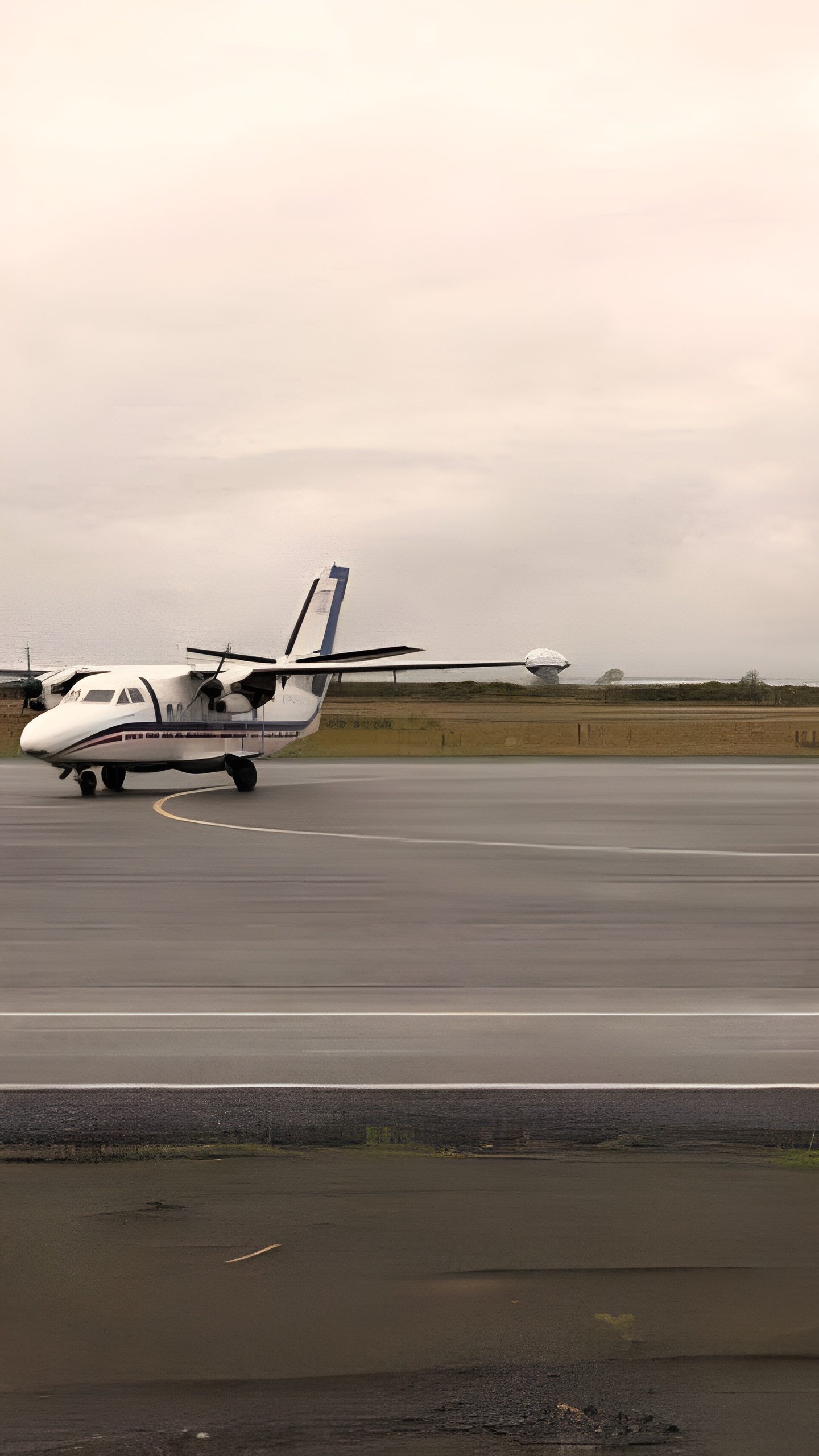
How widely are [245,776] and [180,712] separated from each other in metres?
2.76

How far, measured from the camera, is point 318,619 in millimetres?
55062

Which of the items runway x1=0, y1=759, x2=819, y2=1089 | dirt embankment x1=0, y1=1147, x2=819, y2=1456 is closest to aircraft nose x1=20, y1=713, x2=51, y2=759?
runway x1=0, y1=759, x2=819, y2=1089

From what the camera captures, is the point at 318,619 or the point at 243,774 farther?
the point at 318,619

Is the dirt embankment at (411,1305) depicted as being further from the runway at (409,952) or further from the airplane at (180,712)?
the airplane at (180,712)

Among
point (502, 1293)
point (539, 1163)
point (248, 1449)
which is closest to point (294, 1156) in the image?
point (539, 1163)

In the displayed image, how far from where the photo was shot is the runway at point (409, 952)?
29.0 feet

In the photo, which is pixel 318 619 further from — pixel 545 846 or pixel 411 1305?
pixel 411 1305

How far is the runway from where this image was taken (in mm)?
8836

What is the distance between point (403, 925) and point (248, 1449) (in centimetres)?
1163

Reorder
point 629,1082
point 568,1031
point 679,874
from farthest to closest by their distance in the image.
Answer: point 679,874 → point 568,1031 → point 629,1082

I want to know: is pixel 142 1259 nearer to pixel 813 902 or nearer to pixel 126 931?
pixel 126 931

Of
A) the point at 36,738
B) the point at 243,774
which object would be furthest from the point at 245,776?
the point at 36,738

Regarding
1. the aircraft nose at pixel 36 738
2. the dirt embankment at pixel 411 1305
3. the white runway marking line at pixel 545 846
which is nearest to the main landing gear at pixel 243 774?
the aircraft nose at pixel 36 738

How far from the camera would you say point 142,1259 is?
521 cm
